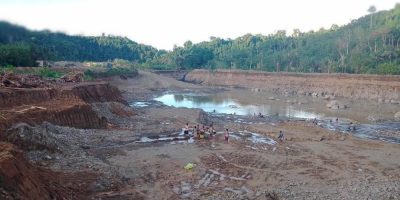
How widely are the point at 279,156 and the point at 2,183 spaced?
64.7 ft

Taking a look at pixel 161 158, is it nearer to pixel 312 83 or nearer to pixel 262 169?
pixel 262 169

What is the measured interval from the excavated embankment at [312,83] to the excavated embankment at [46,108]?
53.9 metres

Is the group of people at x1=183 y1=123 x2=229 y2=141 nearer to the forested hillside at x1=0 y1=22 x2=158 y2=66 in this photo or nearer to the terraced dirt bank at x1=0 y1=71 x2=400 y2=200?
the terraced dirt bank at x1=0 y1=71 x2=400 y2=200

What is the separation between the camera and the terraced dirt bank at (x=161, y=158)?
62.3 ft

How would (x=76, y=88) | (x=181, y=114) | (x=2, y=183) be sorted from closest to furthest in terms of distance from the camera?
(x=2, y=183), (x=76, y=88), (x=181, y=114)

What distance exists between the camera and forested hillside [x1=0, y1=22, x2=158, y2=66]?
603 inches

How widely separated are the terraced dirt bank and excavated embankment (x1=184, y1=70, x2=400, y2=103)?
37.1 metres

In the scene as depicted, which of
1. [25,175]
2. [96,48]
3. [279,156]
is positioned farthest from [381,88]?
[96,48]

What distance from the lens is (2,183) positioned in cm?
1327

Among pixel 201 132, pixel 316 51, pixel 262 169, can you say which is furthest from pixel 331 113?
pixel 316 51

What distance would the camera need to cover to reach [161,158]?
26.8 meters

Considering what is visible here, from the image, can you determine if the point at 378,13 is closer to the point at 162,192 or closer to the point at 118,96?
the point at 118,96

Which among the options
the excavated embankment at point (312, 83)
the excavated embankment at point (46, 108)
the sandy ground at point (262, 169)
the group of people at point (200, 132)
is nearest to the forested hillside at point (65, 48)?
the excavated embankment at point (46, 108)

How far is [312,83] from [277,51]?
61.3 meters
